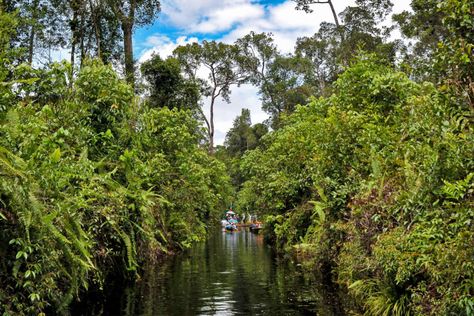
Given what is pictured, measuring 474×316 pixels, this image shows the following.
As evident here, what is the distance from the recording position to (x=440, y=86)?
7957mm

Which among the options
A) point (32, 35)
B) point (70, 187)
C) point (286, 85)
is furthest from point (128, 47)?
point (286, 85)

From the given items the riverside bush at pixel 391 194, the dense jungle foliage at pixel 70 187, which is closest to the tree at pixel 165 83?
the dense jungle foliage at pixel 70 187

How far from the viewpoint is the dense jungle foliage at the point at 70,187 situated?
24.6 feet

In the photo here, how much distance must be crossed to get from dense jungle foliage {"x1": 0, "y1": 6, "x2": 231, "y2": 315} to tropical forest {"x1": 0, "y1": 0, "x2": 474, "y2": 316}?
5 cm

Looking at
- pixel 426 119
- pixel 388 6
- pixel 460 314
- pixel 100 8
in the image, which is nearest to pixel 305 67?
pixel 388 6

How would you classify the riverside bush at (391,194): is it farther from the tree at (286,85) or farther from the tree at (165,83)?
the tree at (286,85)

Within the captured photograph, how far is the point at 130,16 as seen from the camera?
2605 centimetres

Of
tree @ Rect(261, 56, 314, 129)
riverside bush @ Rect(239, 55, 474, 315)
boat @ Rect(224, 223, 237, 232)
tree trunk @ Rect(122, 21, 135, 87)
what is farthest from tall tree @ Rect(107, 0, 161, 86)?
boat @ Rect(224, 223, 237, 232)

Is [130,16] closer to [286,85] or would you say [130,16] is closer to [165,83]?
[165,83]

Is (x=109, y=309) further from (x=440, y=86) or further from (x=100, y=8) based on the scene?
(x=100, y=8)

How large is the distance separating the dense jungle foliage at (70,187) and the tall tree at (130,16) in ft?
18.3

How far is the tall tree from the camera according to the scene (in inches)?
995

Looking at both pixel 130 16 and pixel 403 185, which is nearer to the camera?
→ pixel 403 185

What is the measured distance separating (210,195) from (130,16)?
10964 mm
